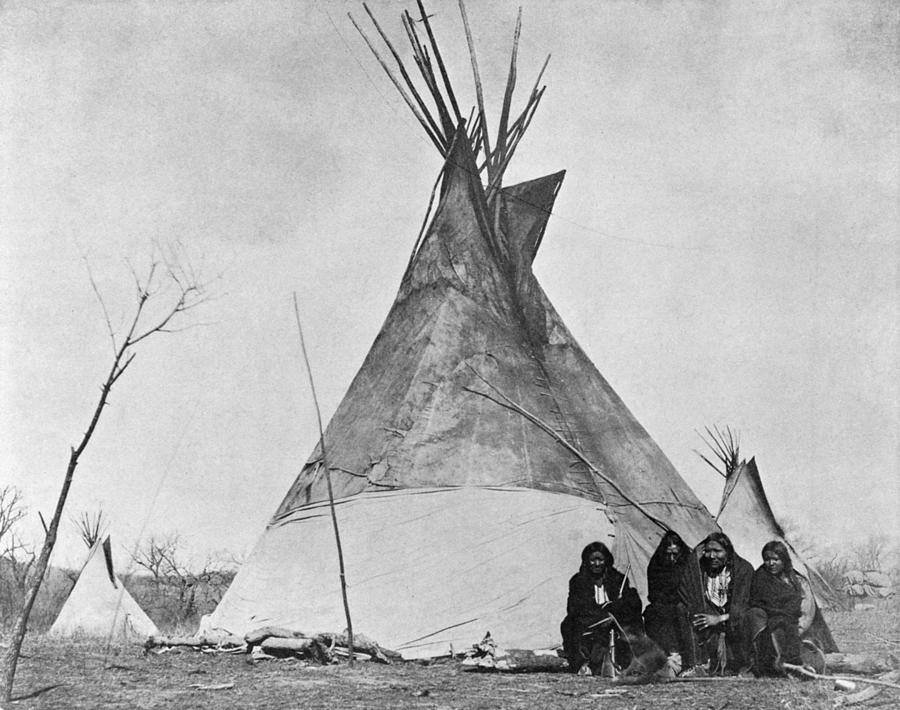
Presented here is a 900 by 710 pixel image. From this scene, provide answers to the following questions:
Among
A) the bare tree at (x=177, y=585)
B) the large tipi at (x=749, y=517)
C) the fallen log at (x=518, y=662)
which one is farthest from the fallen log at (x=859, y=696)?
the bare tree at (x=177, y=585)

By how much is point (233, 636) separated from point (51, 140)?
15.6 ft

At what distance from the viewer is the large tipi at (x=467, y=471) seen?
7.93 meters

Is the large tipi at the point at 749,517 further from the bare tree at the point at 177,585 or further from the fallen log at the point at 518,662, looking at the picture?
the bare tree at the point at 177,585

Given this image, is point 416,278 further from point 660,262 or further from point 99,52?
point 99,52

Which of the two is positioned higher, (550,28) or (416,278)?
(550,28)

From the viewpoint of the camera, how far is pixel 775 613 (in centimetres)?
707

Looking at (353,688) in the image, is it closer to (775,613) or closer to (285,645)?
(285,645)

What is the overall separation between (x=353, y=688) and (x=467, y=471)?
101 inches

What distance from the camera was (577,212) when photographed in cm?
1097

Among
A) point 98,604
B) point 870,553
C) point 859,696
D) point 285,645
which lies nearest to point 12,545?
point 98,604

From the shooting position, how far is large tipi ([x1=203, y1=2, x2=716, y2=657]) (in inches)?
312

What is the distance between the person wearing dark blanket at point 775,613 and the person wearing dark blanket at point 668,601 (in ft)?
1.72

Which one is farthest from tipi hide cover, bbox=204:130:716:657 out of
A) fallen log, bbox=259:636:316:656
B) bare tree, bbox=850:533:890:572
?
bare tree, bbox=850:533:890:572

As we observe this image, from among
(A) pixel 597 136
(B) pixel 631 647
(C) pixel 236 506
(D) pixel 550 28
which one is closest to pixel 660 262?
(A) pixel 597 136
